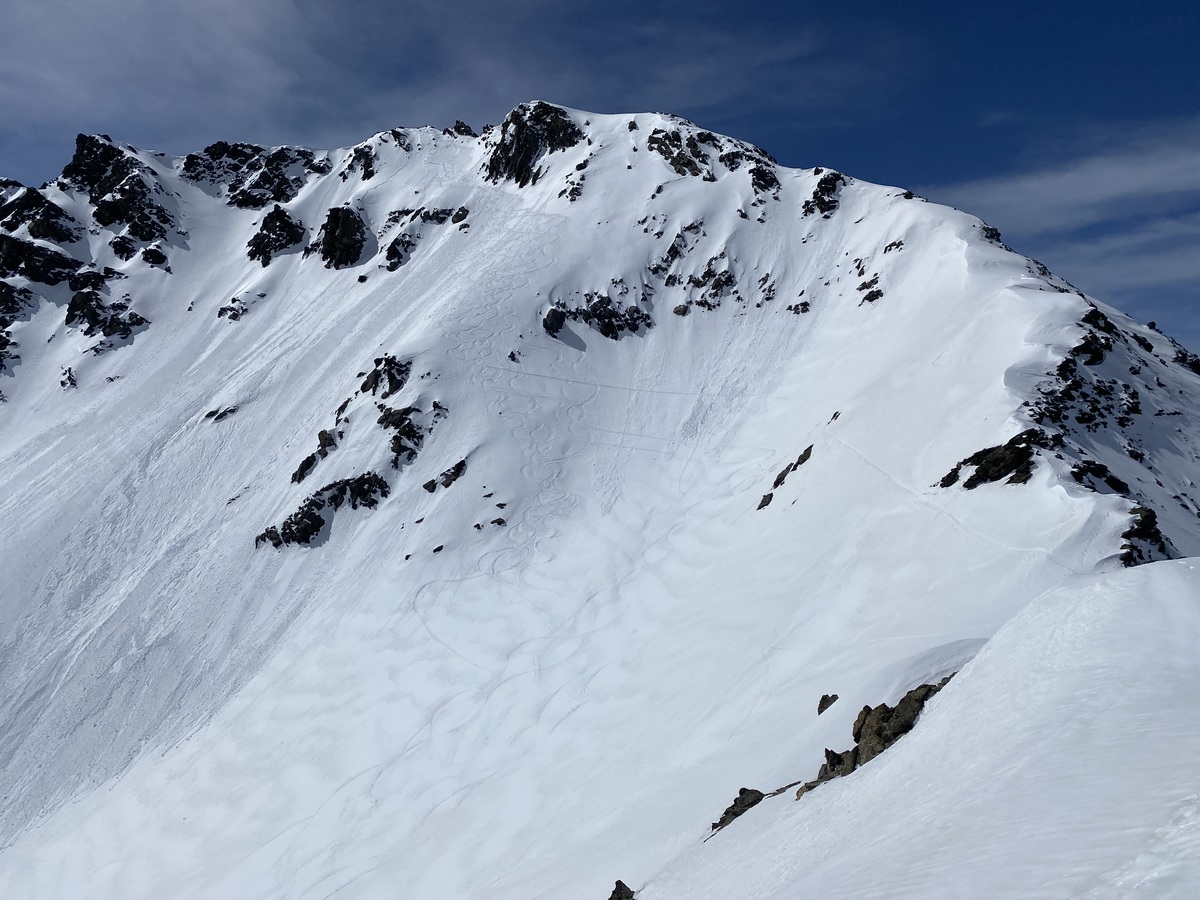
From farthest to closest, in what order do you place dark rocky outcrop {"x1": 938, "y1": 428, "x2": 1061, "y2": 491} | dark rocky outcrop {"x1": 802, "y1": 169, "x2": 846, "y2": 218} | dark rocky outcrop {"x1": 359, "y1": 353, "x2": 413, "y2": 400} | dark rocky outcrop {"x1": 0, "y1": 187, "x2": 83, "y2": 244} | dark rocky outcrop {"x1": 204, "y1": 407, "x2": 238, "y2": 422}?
dark rocky outcrop {"x1": 0, "y1": 187, "x2": 83, "y2": 244}, dark rocky outcrop {"x1": 802, "y1": 169, "x2": 846, "y2": 218}, dark rocky outcrop {"x1": 204, "y1": 407, "x2": 238, "y2": 422}, dark rocky outcrop {"x1": 359, "y1": 353, "x2": 413, "y2": 400}, dark rocky outcrop {"x1": 938, "y1": 428, "x2": 1061, "y2": 491}

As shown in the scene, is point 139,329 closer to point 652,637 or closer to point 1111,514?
point 652,637

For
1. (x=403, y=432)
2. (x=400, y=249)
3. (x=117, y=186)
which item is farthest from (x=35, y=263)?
(x=403, y=432)

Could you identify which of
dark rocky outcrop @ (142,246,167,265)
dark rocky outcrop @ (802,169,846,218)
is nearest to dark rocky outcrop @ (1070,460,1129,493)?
dark rocky outcrop @ (802,169,846,218)

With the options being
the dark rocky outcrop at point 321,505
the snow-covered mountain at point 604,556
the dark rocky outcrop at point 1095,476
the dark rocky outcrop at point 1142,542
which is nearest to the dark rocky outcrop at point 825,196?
the snow-covered mountain at point 604,556

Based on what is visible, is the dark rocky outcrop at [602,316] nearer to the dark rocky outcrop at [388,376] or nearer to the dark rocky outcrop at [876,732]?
the dark rocky outcrop at [388,376]

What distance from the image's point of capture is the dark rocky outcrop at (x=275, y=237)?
7788cm

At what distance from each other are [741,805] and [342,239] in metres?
72.6

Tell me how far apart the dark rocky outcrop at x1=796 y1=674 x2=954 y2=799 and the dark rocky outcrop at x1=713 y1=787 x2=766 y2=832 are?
3.80 ft

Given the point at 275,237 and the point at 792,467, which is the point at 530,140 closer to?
the point at 275,237

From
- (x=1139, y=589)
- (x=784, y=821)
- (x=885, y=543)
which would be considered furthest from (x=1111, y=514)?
(x=784, y=821)

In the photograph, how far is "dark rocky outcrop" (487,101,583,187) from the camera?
7625cm

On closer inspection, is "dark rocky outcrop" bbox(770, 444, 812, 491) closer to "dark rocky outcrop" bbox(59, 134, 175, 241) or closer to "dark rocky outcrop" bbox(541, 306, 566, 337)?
"dark rocky outcrop" bbox(541, 306, 566, 337)

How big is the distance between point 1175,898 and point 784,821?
6480mm

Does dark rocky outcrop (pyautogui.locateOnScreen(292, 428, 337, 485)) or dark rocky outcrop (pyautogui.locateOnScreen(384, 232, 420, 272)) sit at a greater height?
dark rocky outcrop (pyautogui.locateOnScreen(384, 232, 420, 272))
